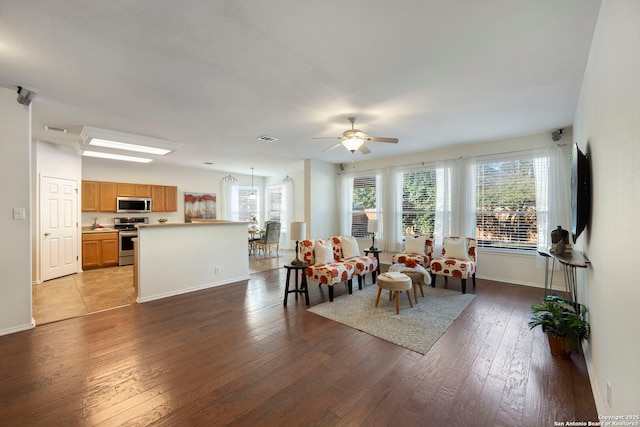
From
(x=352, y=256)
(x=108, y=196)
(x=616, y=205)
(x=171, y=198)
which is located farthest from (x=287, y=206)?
(x=616, y=205)

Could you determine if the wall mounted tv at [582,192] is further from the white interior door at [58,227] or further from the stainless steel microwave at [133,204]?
the stainless steel microwave at [133,204]

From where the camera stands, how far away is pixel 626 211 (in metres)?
1.25

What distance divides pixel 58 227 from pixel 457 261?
7.53 metres

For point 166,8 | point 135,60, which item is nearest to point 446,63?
point 166,8

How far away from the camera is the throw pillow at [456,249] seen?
15.1 ft

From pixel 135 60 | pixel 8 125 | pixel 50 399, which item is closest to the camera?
pixel 50 399

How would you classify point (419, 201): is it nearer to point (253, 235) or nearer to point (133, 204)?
point (253, 235)

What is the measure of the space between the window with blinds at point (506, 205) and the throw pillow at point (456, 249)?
2.75 ft

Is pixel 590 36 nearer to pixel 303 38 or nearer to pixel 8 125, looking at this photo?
pixel 303 38

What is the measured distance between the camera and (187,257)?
4.34m

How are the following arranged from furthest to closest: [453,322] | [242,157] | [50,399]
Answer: [242,157] → [453,322] → [50,399]

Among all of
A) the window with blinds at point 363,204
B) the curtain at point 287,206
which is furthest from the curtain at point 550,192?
the curtain at point 287,206

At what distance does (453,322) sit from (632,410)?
208cm

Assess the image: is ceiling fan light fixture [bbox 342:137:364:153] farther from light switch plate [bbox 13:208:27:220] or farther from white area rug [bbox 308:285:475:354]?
light switch plate [bbox 13:208:27:220]
